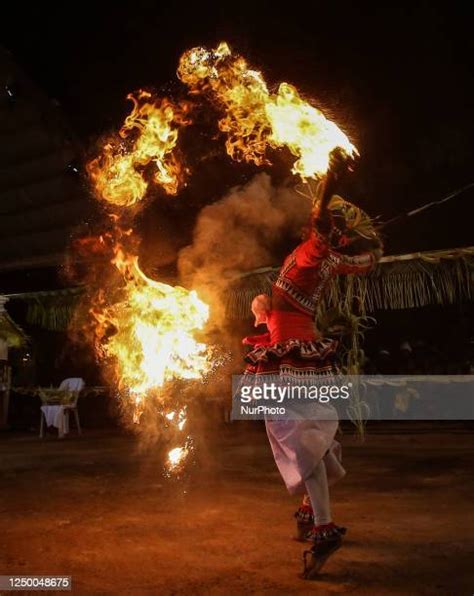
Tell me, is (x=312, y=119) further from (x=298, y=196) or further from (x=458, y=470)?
(x=458, y=470)

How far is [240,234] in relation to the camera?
7.54 meters

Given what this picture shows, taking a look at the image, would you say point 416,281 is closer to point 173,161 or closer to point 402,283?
point 402,283


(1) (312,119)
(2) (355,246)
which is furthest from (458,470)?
(1) (312,119)

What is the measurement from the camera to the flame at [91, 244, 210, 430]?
20.4 feet

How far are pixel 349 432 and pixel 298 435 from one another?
729cm

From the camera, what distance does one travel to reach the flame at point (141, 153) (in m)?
6.41

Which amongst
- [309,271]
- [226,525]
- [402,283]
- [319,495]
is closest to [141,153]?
[309,271]

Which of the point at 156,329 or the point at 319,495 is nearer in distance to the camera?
the point at 319,495

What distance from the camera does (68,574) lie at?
9.91 ft

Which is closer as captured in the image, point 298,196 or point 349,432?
point 298,196

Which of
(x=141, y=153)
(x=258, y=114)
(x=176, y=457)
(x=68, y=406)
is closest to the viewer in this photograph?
(x=258, y=114)

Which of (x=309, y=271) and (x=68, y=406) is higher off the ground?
(x=309, y=271)

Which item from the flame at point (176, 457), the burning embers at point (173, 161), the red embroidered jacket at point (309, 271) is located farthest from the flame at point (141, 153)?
the red embroidered jacket at point (309, 271)

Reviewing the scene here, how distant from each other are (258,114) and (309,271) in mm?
1734
